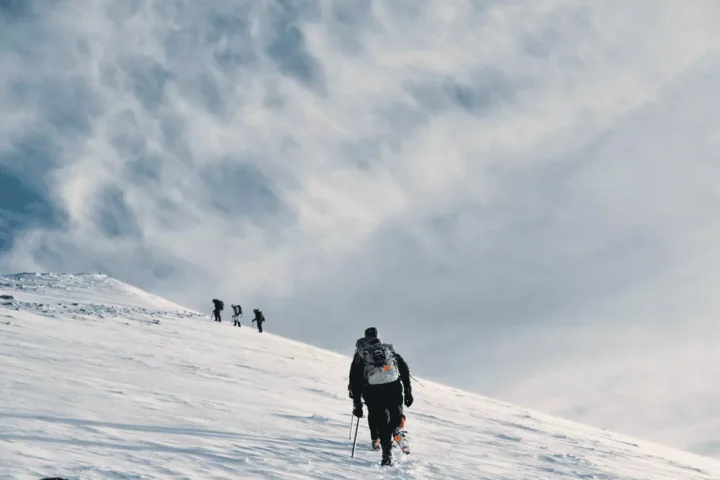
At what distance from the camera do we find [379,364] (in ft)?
→ 29.0

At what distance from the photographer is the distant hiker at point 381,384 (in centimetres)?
866

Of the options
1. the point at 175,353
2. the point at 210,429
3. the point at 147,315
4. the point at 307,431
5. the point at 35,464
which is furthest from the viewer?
the point at 147,315

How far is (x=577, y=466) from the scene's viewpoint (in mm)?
9930

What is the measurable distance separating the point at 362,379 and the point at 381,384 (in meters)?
0.34

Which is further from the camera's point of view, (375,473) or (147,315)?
(147,315)

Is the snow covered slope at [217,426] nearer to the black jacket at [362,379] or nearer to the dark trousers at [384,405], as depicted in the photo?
the dark trousers at [384,405]

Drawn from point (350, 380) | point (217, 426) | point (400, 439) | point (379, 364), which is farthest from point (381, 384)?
point (217, 426)

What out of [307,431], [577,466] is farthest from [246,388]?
[577,466]

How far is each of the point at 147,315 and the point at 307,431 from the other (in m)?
23.2

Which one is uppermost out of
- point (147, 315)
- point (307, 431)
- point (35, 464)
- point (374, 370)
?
point (147, 315)

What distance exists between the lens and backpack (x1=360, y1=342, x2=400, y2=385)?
8.80 metres

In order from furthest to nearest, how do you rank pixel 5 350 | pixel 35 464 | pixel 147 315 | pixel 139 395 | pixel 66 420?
pixel 147 315 → pixel 5 350 → pixel 139 395 → pixel 66 420 → pixel 35 464

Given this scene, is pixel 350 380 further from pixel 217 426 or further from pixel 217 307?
pixel 217 307

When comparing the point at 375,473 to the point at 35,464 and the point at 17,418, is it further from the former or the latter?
the point at 17,418
